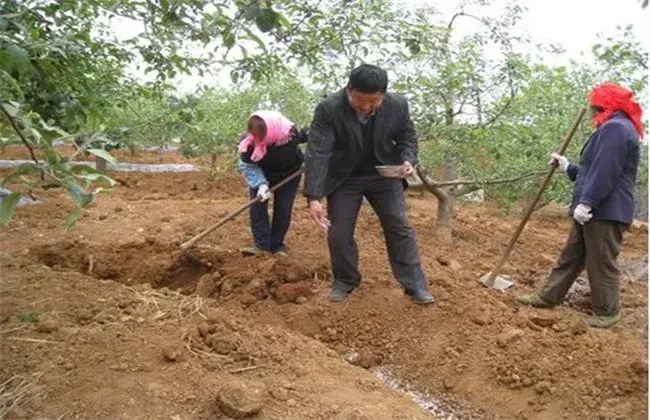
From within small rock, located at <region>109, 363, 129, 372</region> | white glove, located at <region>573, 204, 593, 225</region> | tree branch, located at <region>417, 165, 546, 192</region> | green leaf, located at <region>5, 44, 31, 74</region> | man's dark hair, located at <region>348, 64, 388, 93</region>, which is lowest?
small rock, located at <region>109, 363, 129, 372</region>

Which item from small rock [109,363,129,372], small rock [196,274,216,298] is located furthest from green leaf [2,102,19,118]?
small rock [196,274,216,298]

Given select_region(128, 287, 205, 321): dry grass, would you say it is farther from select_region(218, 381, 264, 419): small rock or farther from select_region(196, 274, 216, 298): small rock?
select_region(218, 381, 264, 419): small rock

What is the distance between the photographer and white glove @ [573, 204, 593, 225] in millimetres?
3553

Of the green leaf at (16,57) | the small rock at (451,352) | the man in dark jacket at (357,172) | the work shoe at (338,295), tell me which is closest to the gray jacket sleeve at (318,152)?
the man in dark jacket at (357,172)

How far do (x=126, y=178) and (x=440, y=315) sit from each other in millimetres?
7534

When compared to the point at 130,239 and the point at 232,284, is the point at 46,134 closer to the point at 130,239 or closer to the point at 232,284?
the point at 232,284

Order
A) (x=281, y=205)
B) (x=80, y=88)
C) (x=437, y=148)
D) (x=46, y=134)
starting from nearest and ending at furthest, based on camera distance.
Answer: (x=46, y=134) < (x=80, y=88) < (x=281, y=205) < (x=437, y=148)

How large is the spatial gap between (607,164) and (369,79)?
4.70 ft

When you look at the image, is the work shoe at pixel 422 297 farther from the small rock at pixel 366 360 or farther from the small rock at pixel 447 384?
the small rock at pixel 447 384

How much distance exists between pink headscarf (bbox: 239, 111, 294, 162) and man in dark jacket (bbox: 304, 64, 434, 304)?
86cm

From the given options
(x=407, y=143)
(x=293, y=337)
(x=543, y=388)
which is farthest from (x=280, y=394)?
(x=407, y=143)

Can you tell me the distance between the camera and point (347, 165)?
150 inches

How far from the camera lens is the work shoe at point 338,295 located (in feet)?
13.2

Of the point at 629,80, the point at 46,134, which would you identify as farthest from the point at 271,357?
the point at 629,80
